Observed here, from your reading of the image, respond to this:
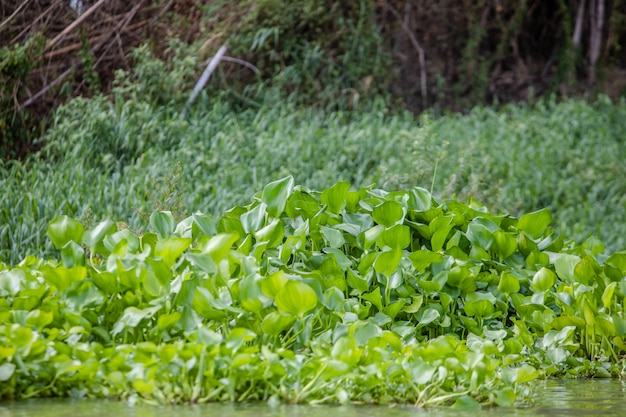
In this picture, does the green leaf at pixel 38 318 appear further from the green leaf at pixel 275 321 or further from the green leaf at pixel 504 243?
the green leaf at pixel 504 243

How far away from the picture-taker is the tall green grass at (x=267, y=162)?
15.6 ft

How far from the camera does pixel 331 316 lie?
2414 millimetres

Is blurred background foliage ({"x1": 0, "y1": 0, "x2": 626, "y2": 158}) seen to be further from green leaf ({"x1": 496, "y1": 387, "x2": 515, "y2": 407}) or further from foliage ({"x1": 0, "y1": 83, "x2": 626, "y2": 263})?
green leaf ({"x1": 496, "y1": 387, "x2": 515, "y2": 407})

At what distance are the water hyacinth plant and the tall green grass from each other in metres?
1.53

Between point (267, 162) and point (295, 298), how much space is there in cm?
347

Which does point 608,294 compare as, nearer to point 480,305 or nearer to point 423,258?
point 480,305

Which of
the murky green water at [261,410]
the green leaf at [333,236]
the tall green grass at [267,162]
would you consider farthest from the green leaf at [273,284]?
the tall green grass at [267,162]

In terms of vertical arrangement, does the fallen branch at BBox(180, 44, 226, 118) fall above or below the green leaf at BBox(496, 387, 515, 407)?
above

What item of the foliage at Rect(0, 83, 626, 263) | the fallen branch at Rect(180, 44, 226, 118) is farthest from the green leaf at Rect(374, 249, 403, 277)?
the fallen branch at Rect(180, 44, 226, 118)

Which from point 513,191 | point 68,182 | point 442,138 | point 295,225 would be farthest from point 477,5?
point 295,225

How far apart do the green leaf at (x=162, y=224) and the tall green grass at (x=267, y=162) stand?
1.36 m

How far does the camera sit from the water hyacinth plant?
1.94 m

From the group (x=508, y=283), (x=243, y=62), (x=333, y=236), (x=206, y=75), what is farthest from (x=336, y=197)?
(x=243, y=62)

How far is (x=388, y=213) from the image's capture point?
2732mm
